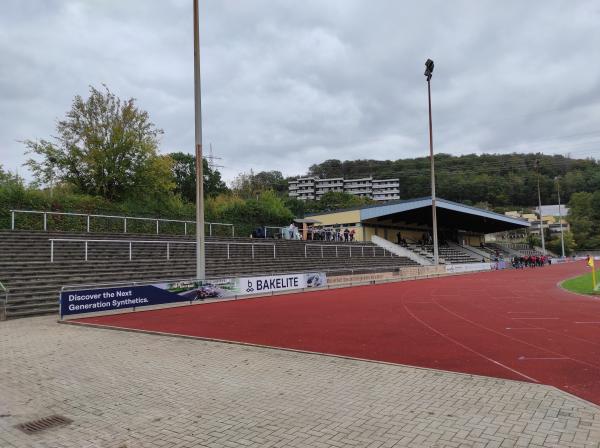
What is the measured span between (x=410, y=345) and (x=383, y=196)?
164 meters

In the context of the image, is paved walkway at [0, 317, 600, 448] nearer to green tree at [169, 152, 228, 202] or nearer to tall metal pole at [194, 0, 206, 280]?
tall metal pole at [194, 0, 206, 280]

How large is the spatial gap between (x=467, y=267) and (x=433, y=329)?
1437 inches

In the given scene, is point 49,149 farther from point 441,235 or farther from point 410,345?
Answer: point 441,235

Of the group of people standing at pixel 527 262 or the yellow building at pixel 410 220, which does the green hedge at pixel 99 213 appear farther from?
the group of people standing at pixel 527 262

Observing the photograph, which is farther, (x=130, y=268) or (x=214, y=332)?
(x=130, y=268)

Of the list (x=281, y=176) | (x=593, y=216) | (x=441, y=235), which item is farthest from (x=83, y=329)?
(x=281, y=176)

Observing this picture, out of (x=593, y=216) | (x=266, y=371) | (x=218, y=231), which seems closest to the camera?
(x=266, y=371)

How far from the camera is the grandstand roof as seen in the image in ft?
156

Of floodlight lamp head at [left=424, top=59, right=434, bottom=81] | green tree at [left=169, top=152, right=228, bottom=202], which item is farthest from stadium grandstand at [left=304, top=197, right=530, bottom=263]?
green tree at [left=169, top=152, right=228, bottom=202]

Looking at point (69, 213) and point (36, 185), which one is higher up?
point (36, 185)

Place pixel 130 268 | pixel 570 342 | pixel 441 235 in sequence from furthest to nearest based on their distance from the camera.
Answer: pixel 441 235
pixel 130 268
pixel 570 342

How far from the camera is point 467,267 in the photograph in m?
44.9

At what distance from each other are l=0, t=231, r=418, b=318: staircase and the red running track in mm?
3295

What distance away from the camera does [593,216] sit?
341ft
